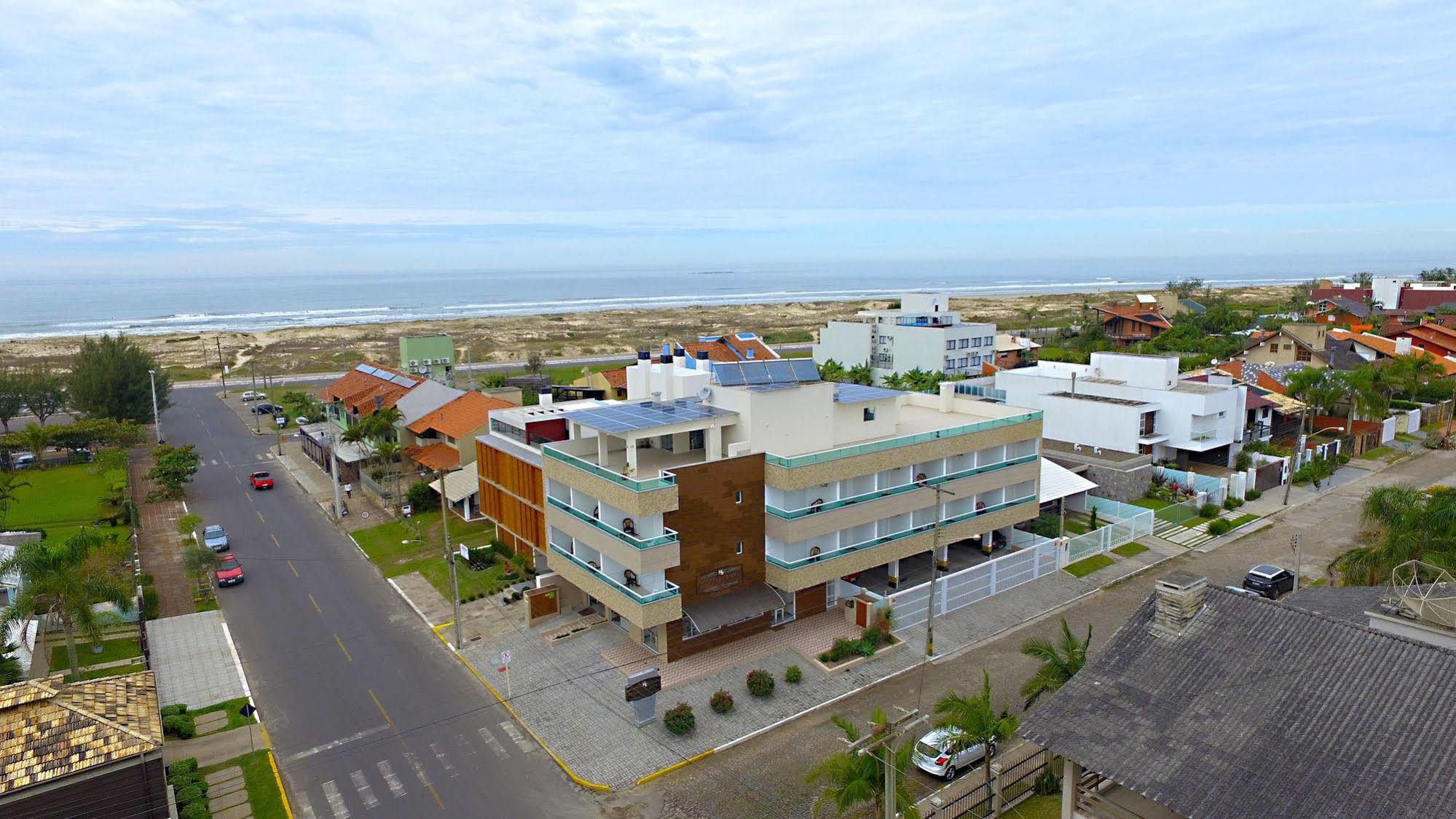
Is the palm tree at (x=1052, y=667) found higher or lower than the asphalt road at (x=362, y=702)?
higher

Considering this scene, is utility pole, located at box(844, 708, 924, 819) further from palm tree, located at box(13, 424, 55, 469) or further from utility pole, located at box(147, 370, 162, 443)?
utility pole, located at box(147, 370, 162, 443)

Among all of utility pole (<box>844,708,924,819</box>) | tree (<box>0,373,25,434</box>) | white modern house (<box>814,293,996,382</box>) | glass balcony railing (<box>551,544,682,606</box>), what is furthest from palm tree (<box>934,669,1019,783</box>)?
tree (<box>0,373,25,434</box>)

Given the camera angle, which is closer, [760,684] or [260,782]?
[260,782]

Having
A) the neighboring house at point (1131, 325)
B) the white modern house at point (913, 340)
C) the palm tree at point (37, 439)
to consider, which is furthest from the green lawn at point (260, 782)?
the neighboring house at point (1131, 325)

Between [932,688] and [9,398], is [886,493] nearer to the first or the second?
[932,688]

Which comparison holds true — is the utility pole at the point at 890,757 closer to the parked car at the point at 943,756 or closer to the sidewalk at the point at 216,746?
the parked car at the point at 943,756

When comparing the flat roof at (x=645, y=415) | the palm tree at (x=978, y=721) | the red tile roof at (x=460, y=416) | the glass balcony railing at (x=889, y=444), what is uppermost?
the flat roof at (x=645, y=415)

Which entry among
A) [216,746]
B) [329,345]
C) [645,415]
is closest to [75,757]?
A: [216,746]
